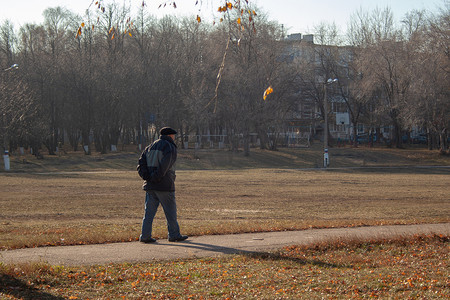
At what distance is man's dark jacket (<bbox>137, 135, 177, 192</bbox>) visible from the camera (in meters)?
9.00

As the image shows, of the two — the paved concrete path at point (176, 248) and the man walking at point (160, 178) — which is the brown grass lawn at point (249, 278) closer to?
the paved concrete path at point (176, 248)

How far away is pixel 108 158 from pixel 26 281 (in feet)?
146

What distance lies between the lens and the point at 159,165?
29.6ft

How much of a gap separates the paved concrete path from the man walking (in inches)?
11.2

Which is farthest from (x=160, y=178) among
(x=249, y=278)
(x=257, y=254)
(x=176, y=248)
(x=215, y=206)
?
(x=215, y=206)

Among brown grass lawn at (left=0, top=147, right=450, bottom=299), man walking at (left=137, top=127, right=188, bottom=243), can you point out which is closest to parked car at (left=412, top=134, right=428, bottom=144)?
brown grass lawn at (left=0, top=147, right=450, bottom=299)

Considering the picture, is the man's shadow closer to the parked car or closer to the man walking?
the man walking

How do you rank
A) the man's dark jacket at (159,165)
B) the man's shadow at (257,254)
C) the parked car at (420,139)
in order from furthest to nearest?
the parked car at (420,139), the man's dark jacket at (159,165), the man's shadow at (257,254)

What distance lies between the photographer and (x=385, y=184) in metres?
29.4

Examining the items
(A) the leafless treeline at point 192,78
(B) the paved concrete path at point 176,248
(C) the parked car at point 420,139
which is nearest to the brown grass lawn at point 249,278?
(B) the paved concrete path at point 176,248

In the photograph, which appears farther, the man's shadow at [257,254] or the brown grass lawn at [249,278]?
the man's shadow at [257,254]

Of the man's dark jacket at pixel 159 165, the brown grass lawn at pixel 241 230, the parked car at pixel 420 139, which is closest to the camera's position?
the brown grass lawn at pixel 241 230

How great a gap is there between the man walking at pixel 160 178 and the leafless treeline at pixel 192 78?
33.4 metres

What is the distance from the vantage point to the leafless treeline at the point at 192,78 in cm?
4762
